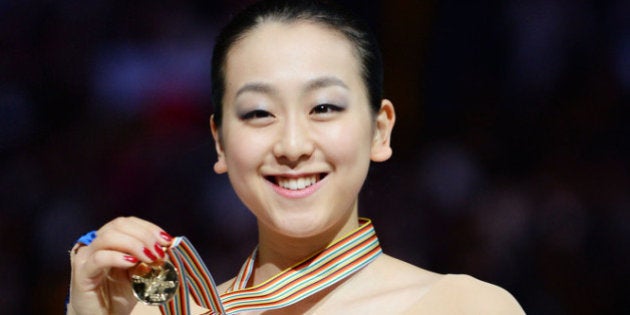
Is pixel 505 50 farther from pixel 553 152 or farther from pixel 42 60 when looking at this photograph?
pixel 42 60

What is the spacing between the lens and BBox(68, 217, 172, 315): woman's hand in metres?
2.28

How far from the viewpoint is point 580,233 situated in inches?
135

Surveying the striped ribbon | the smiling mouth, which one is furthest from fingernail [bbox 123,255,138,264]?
the smiling mouth

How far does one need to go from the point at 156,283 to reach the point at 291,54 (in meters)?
0.66

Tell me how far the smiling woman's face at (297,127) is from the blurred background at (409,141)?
869 millimetres

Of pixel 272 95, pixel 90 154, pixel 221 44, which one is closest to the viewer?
pixel 272 95

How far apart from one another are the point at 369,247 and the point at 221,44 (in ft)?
2.11

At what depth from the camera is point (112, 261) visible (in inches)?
91.9

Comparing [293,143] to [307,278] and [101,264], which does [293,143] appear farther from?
[101,264]

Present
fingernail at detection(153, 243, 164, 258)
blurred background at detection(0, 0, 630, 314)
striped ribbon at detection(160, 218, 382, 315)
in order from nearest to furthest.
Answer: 1. fingernail at detection(153, 243, 164, 258)
2. striped ribbon at detection(160, 218, 382, 315)
3. blurred background at detection(0, 0, 630, 314)

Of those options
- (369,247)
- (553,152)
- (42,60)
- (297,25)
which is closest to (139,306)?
(369,247)

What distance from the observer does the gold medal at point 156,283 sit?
2287 millimetres

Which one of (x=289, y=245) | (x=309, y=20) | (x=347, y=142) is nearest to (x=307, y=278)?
(x=289, y=245)

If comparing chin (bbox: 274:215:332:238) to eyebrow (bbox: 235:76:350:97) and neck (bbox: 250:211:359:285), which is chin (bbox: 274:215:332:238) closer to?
neck (bbox: 250:211:359:285)
